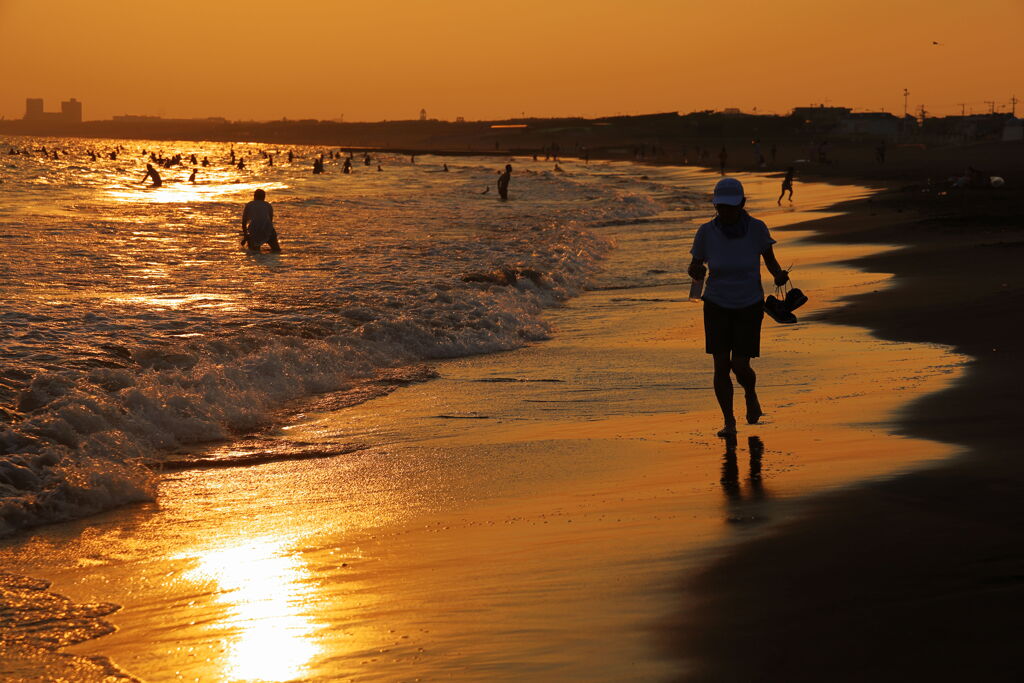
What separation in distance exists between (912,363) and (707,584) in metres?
6.46

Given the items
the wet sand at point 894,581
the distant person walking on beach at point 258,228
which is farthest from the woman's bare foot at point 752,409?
the distant person walking on beach at point 258,228

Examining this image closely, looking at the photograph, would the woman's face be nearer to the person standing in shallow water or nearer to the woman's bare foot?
the person standing in shallow water

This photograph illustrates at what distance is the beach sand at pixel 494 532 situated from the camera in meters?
4.19

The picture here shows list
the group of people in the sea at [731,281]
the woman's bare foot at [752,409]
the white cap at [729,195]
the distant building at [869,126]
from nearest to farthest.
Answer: the white cap at [729,195], the group of people in the sea at [731,281], the woman's bare foot at [752,409], the distant building at [869,126]

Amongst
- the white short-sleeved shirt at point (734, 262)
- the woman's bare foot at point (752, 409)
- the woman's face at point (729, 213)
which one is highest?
the woman's face at point (729, 213)

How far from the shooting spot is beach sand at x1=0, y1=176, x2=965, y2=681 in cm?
419

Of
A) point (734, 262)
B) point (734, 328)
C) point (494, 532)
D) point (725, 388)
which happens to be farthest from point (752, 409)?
point (494, 532)

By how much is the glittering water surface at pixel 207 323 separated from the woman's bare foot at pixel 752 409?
308cm

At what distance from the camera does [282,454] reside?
810 centimetres

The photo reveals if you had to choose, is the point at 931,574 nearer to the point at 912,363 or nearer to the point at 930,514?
the point at 930,514

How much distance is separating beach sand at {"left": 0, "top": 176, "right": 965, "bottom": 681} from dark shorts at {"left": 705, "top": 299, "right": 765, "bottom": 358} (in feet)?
1.99

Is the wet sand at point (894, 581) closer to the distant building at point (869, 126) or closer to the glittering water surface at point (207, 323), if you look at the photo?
Answer: the glittering water surface at point (207, 323)

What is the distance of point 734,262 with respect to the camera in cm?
751

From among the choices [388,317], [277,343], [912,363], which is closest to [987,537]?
[912,363]
